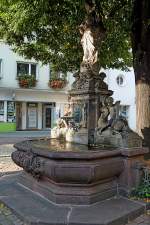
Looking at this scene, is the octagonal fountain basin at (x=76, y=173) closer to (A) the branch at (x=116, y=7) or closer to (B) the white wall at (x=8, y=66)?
(A) the branch at (x=116, y=7)

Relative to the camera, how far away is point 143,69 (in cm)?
873

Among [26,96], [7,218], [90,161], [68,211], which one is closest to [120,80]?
[26,96]

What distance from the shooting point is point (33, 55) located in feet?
47.3

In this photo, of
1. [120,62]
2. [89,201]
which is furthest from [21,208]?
[120,62]

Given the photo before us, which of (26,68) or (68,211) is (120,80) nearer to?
(26,68)

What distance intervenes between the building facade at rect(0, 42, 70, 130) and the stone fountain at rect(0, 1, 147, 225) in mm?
17923

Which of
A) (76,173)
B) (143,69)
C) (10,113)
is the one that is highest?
(143,69)

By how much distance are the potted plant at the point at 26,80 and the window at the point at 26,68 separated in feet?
1.33

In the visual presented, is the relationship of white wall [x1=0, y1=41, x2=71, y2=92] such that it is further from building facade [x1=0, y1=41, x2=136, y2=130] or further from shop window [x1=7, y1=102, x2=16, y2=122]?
shop window [x1=7, y1=102, x2=16, y2=122]

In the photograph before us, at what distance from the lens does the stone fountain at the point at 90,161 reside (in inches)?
213

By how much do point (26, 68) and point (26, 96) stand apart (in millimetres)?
2241

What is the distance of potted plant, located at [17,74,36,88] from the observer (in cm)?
2623

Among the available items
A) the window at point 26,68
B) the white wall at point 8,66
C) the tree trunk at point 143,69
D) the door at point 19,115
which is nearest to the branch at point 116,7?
the tree trunk at point 143,69

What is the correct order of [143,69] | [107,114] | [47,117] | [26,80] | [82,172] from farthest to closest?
[47,117]
[26,80]
[143,69]
[107,114]
[82,172]
